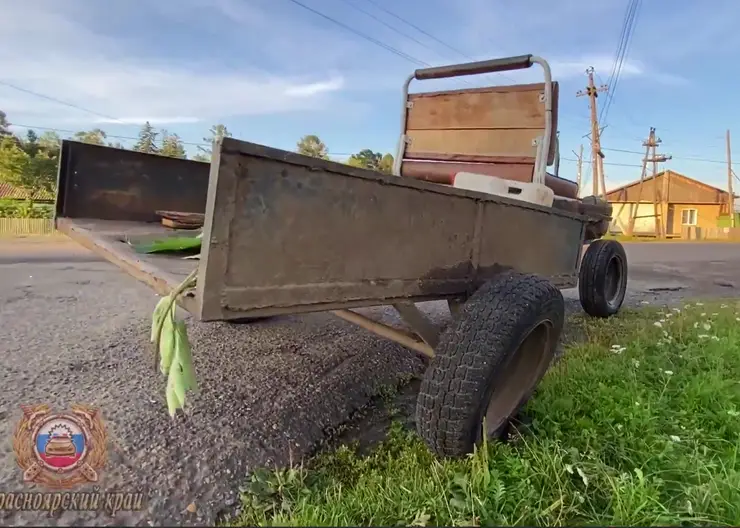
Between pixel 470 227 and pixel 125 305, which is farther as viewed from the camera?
pixel 125 305

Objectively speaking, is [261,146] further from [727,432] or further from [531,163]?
[531,163]

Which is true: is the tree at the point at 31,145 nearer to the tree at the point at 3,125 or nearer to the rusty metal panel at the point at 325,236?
the tree at the point at 3,125

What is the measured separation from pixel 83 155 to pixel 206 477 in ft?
5.91

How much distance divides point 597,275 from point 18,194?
28881mm

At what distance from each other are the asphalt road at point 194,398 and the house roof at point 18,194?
2240 cm

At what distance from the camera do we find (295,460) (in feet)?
6.34

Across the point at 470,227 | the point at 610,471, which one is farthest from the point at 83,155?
the point at 610,471

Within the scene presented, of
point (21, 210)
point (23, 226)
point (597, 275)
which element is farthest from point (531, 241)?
point (21, 210)

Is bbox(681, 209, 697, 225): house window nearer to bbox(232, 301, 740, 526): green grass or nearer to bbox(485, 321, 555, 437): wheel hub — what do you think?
bbox(232, 301, 740, 526): green grass

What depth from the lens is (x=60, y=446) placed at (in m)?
1.83

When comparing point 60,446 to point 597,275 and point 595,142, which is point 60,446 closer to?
point 597,275

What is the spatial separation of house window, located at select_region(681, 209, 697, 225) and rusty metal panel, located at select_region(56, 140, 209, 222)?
4204cm

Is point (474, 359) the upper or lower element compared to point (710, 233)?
lower

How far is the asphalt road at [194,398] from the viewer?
1.70 meters
